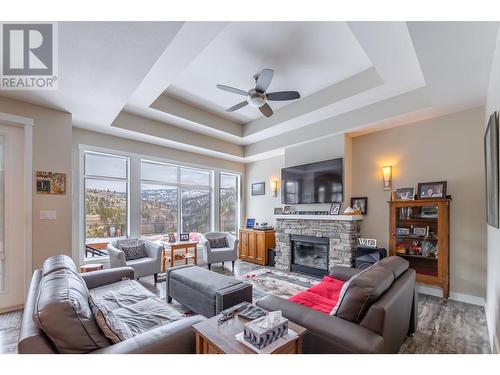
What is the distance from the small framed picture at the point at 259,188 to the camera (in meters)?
6.21

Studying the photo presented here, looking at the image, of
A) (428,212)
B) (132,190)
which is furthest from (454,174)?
(132,190)

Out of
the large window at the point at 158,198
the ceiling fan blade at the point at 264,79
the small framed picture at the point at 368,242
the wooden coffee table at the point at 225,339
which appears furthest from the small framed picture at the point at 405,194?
the large window at the point at 158,198

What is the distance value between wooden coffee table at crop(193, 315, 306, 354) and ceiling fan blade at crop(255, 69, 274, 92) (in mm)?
2488

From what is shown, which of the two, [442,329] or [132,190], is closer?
[442,329]

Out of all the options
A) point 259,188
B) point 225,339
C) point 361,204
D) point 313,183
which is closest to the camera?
point 225,339

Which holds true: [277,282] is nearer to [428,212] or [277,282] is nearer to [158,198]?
[428,212]

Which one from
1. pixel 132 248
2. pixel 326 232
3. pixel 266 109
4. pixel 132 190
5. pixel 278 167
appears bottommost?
pixel 132 248

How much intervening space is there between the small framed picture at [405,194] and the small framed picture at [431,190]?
9 cm

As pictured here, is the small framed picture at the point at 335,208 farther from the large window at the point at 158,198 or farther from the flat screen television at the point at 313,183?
the large window at the point at 158,198

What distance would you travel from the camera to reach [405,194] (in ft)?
12.3

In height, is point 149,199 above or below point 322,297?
above

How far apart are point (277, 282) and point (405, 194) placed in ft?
8.04
